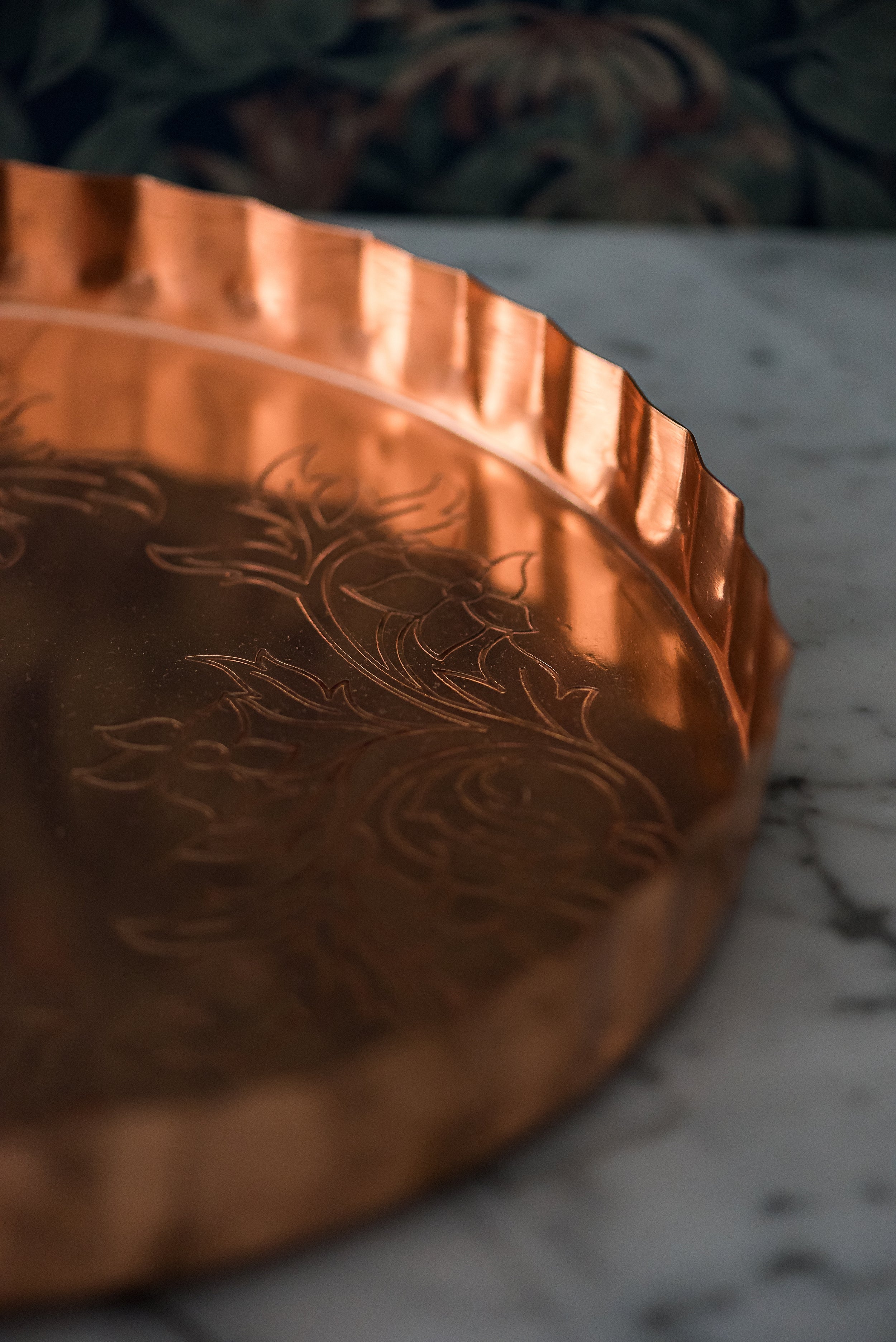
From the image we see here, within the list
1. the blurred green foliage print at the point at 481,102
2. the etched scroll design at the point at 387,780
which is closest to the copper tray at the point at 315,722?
the etched scroll design at the point at 387,780

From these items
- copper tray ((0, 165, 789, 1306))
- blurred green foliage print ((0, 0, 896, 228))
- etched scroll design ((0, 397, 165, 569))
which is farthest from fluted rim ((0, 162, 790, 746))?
blurred green foliage print ((0, 0, 896, 228))

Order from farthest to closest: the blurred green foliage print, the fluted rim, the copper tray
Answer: the blurred green foliage print, the fluted rim, the copper tray

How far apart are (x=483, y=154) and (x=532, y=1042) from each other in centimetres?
84

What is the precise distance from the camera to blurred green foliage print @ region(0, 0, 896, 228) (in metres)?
0.94

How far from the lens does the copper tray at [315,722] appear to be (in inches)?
12.6

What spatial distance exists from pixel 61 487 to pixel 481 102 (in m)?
0.55

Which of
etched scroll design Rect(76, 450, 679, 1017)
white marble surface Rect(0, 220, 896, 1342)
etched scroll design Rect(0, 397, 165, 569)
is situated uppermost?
etched scroll design Rect(76, 450, 679, 1017)

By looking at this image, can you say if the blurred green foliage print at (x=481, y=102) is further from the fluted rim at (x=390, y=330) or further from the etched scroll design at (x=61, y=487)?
the etched scroll design at (x=61, y=487)

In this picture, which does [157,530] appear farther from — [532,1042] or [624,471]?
[532,1042]

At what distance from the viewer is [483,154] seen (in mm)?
1000

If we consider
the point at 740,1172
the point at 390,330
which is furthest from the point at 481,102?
the point at 740,1172

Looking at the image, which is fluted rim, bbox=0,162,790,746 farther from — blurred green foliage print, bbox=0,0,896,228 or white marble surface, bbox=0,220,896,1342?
blurred green foliage print, bbox=0,0,896,228

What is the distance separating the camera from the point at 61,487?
608mm

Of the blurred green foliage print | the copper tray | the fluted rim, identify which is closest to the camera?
the copper tray
